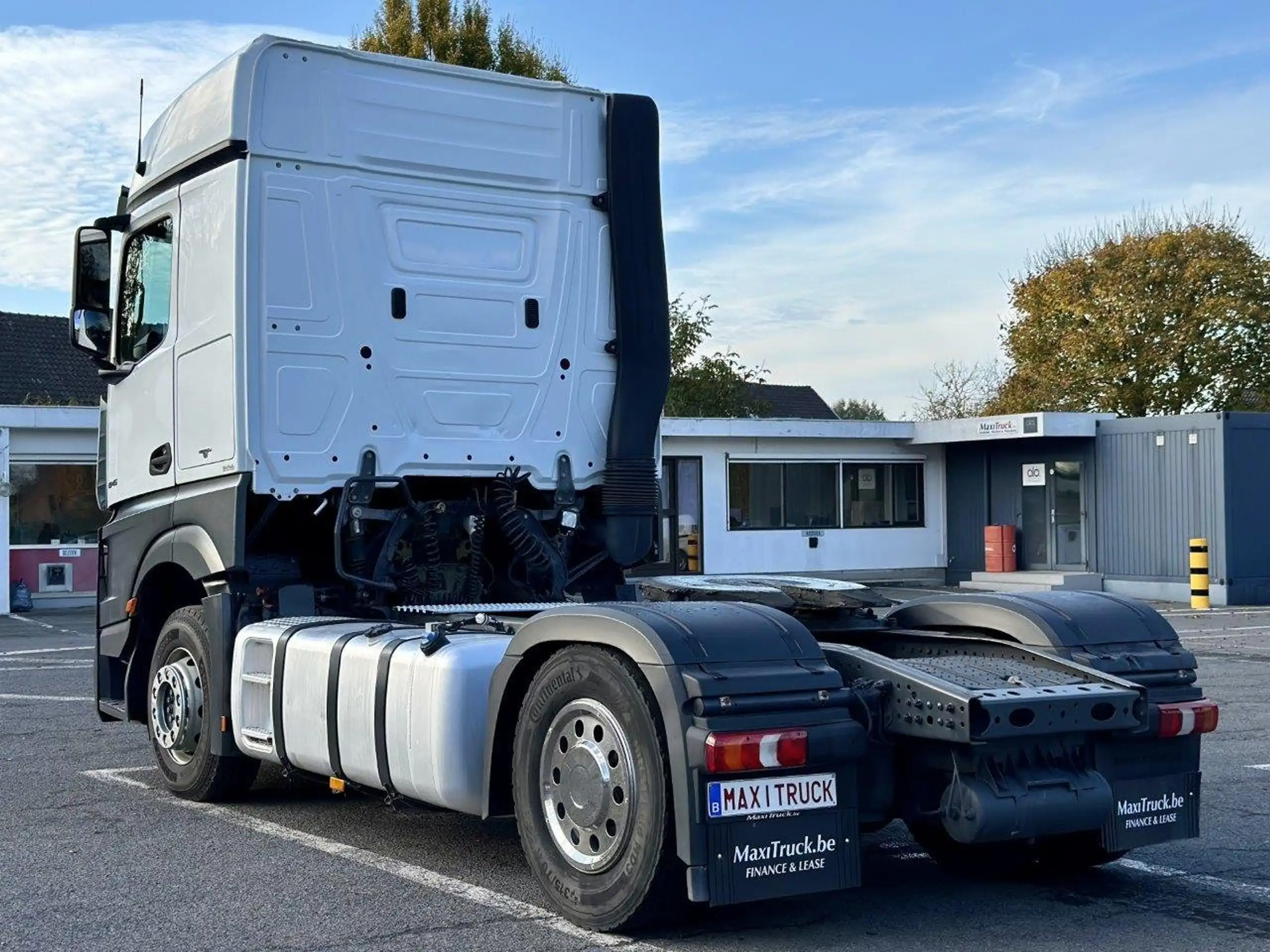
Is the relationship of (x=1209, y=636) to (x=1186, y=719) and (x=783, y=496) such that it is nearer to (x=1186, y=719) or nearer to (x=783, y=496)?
(x=783, y=496)

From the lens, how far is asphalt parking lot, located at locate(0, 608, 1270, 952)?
16.9 ft

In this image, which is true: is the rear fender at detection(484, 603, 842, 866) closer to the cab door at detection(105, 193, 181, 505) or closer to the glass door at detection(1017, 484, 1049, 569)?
the cab door at detection(105, 193, 181, 505)

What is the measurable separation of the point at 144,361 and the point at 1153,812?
5.44 m

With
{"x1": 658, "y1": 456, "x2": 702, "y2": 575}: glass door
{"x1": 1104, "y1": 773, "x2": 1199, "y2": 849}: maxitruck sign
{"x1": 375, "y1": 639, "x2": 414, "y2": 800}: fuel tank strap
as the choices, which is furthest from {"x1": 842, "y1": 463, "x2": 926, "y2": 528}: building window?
{"x1": 1104, "y1": 773, "x2": 1199, "y2": 849}: maxitruck sign

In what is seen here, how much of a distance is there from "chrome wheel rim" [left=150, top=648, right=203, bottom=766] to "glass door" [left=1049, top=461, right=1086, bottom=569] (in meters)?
22.5

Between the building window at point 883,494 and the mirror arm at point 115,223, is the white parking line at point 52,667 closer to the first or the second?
the mirror arm at point 115,223

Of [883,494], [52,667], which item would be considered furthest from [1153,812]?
[883,494]

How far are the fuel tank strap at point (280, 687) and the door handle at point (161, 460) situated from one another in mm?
1467

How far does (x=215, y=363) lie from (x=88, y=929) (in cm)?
302

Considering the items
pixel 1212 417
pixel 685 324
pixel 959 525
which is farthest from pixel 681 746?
pixel 685 324

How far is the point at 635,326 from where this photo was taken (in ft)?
27.0

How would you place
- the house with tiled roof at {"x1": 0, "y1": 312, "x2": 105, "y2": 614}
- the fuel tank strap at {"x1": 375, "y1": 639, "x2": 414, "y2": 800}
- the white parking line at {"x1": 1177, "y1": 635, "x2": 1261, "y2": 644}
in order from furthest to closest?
the house with tiled roof at {"x1": 0, "y1": 312, "x2": 105, "y2": 614}
the white parking line at {"x1": 1177, "y1": 635, "x2": 1261, "y2": 644}
the fuel tank strap at {"x1": 375, "y1": 639, "x2": 414, "y2": 800}

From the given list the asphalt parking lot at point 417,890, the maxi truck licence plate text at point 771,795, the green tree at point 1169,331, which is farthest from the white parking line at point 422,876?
the green tree at point 1169,331

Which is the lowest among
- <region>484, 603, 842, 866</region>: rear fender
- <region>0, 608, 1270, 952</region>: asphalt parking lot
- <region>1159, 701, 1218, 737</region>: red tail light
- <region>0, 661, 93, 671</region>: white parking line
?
<region>0, 608, 1270, 952</region>: asphalt parking lot
